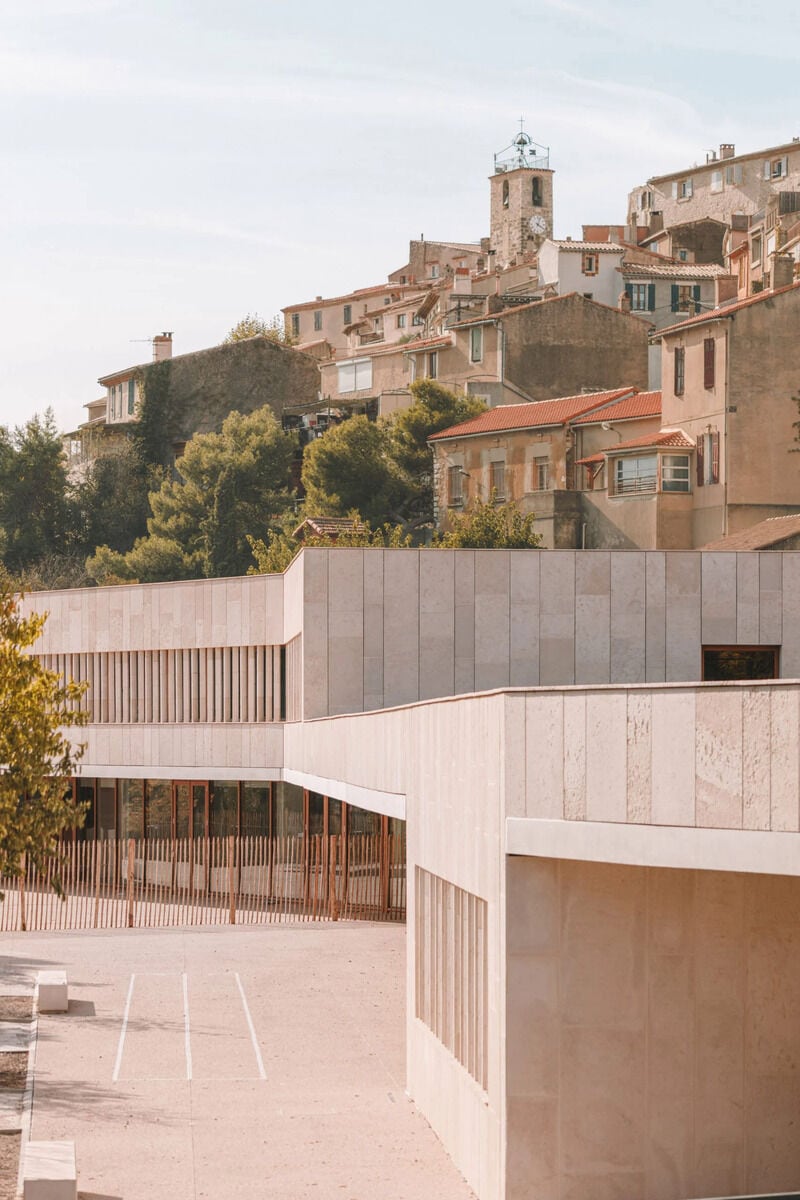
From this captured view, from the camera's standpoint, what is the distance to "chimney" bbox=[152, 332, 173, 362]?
95562 millimetres

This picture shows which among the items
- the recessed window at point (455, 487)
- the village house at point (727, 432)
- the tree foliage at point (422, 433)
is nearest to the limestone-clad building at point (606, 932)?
the village house at point (727, 432)

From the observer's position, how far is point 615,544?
5784 centimetres

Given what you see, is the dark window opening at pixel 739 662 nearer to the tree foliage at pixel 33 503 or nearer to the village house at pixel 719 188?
the tree foliage at pixel 33 503

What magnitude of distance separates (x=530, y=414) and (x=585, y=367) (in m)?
6.84

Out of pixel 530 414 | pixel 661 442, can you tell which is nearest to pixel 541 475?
pixel 530 414

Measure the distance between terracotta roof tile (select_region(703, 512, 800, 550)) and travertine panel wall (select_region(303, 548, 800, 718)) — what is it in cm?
1510

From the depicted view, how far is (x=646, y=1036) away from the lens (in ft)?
40.1

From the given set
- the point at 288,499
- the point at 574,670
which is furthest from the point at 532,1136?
the point at 288,499

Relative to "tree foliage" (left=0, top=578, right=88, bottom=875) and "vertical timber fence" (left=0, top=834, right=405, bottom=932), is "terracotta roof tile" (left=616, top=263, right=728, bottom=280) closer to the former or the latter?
"vertical timber fence" (left=0, top=834, right=405, bottom=932)

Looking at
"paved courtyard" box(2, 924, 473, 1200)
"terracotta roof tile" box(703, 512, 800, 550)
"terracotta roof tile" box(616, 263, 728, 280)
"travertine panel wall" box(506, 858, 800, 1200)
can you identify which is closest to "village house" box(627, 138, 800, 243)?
"terracotta roof tile" box(616, 263, 728, 280)

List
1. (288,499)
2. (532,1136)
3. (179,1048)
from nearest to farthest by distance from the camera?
(532,1136) → (179,1048) → (288,499)

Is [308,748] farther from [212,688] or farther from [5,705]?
[5,705]

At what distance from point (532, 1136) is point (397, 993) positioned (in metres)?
9.89

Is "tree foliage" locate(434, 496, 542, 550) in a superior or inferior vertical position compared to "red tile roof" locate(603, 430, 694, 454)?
inferior
